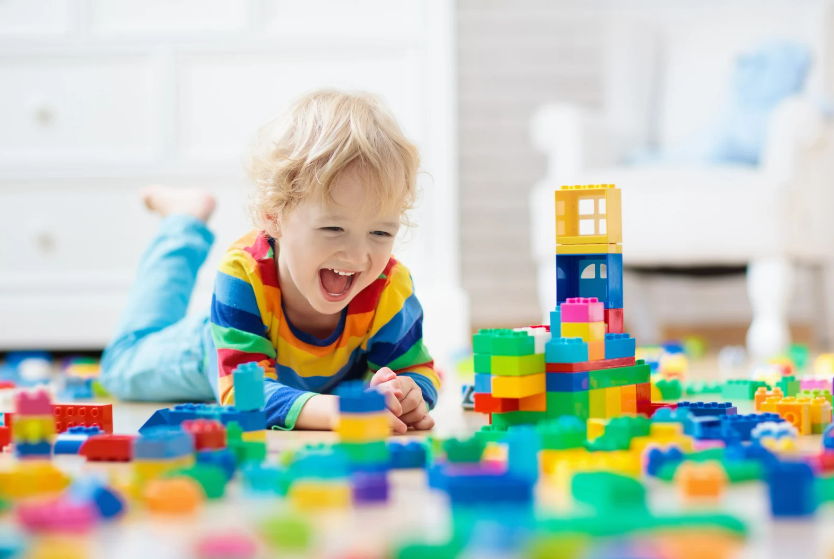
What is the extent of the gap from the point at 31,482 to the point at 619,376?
575mm

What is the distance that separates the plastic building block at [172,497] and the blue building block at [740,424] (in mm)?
484

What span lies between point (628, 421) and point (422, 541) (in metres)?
0.37

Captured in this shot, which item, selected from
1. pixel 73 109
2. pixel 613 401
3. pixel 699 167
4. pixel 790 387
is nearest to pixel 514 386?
pixel 613 401

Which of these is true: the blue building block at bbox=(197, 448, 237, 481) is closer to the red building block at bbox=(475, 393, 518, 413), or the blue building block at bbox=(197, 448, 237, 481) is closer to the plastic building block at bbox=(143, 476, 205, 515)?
the plastic building block at bbox=(143, 476, 205, 515)

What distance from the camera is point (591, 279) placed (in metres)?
1.04

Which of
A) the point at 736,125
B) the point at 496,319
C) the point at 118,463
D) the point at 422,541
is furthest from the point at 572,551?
the point at 496,319

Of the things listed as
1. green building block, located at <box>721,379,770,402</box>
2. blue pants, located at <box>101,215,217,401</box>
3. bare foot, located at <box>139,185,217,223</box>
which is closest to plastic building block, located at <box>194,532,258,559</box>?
blue pants, located at <box>101,215,217,401</box>

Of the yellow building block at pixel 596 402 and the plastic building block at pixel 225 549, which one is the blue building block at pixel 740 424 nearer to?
the yellow building block at pixel 596 402

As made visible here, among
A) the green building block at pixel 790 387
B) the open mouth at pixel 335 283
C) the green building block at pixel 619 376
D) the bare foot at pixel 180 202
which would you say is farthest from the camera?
the bare foot at pixel 180 202

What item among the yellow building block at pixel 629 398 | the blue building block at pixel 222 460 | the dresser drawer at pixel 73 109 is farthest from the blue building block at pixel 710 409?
the dresser drawer at pixel 73 109

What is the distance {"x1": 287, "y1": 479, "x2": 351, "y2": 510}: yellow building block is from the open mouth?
0.46 m

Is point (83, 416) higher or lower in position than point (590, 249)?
lower

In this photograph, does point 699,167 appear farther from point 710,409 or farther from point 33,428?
point 33,428

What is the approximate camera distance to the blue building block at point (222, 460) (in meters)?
0.73
